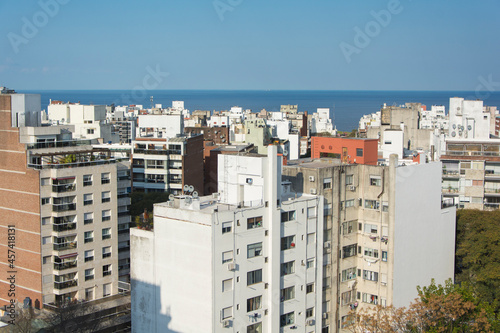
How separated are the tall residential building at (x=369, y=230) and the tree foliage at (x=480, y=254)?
356 centimetres

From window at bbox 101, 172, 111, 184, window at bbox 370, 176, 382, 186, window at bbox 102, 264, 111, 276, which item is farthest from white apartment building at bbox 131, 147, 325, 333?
window at bbox 101, 172, 111, 184

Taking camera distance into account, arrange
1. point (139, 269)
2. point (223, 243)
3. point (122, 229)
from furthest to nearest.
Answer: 1. point (122, 229)
2. point (139, 269)
3. point (223, 243)

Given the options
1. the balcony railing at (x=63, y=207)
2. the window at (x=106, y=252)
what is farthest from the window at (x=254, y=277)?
the balcony railing at (x=63, y=207)

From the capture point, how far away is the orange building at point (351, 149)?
33250 mm

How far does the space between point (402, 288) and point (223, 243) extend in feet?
35.8

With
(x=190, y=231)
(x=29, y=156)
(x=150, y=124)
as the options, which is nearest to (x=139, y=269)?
(x=190, y=231)

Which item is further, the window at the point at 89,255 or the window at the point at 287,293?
the window at the point at 89,255

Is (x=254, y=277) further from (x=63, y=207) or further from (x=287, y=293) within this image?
(x=63, y=207)

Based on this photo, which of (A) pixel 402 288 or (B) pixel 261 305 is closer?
(B) pixel 261 305

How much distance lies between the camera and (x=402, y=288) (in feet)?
100

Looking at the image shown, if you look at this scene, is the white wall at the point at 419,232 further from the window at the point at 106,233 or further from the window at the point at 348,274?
the window at the point at 106,233

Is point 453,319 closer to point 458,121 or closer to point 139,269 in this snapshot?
point 139,269

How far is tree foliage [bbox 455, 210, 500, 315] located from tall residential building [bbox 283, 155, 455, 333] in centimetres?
356

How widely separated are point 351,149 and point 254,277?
11207mm
